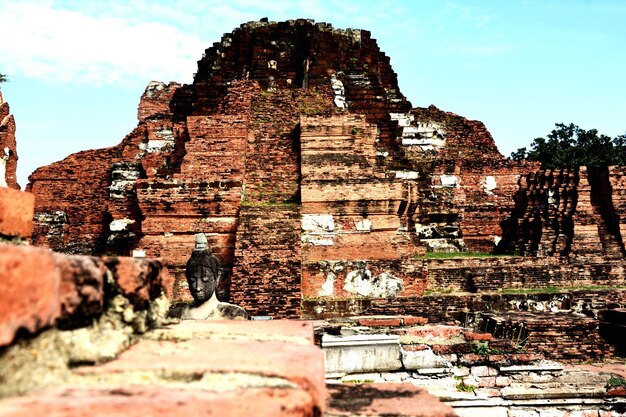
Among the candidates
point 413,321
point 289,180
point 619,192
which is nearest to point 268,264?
point 413,321

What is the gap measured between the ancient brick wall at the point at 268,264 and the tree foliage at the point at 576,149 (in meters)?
31.5

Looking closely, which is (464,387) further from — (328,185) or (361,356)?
(328,185)

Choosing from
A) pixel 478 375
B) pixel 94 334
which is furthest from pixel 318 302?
pixel 94 334

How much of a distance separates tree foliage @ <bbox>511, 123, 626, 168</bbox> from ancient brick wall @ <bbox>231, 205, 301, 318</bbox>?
31477 millimetres

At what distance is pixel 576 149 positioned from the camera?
38.2 m

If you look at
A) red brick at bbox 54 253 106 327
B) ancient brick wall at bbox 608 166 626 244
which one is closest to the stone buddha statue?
red brick at bbox 54 253 106 327

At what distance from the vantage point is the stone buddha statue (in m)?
5.42

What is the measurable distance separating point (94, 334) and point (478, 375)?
5.03m

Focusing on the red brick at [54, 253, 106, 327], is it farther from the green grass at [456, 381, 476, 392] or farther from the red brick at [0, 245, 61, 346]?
the green grass at [456, 381, 476, 392]

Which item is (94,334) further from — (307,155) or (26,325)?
(307,155)

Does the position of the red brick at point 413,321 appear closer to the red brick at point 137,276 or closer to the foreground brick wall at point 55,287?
the red brick at point 137,276

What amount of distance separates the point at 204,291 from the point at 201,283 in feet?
0.29

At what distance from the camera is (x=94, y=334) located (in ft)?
5.19

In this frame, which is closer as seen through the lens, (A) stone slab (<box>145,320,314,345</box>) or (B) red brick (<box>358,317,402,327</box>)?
(A) stone slab (<box>145,320,314,345</box>)
